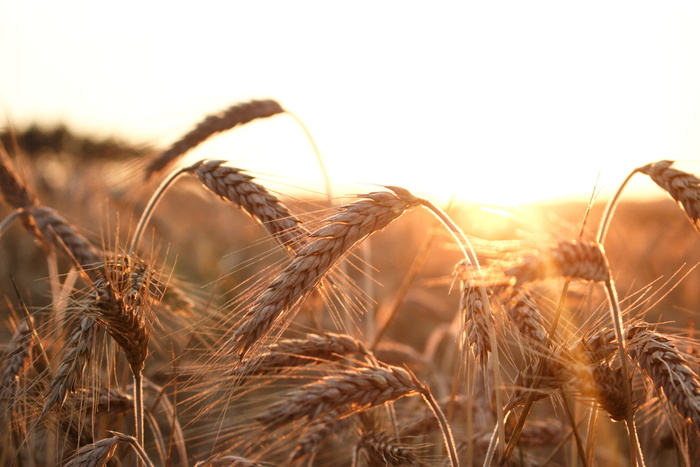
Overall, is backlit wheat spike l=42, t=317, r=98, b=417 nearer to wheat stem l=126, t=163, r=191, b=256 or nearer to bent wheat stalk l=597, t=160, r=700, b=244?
wheat stem l=126, t=163, r=191, b=256

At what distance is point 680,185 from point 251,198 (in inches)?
54.0

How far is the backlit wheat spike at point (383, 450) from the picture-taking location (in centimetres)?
196

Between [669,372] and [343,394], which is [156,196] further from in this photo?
[669,372]

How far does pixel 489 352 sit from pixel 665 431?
1.41 meters

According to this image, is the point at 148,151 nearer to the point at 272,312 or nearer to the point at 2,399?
the point at 2,399

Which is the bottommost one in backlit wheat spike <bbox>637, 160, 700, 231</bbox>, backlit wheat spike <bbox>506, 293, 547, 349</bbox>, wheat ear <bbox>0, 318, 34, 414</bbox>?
wheat ear <bbox>0, 318, 34, 414</bbox>

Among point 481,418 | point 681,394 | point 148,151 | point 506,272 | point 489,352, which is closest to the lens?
point 506,272

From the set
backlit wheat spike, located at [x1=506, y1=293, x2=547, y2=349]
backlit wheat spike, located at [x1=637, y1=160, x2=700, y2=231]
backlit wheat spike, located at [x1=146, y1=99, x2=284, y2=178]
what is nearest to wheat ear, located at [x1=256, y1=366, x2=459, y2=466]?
backlit wheat spike, located at [x1=506, y1=293, x2=547, y2=349]

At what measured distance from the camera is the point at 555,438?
2621 millimetres

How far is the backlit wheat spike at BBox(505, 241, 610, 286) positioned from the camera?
1.19 metres

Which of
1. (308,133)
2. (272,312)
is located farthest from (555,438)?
(308,133)

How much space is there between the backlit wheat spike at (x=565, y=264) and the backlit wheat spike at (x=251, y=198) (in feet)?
3.01

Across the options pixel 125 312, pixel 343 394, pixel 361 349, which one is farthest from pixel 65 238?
pixel 343 394

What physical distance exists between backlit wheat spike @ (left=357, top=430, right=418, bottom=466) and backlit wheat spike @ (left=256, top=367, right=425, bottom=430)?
13.7 inches
